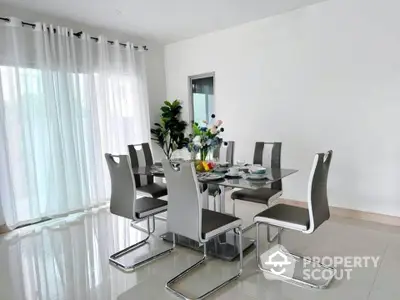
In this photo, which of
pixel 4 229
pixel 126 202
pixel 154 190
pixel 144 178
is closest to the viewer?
pixel 126 202

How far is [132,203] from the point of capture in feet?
8.70

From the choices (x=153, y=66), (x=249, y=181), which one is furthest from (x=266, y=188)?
(x=153, y=66)

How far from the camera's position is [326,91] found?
3.80 metres

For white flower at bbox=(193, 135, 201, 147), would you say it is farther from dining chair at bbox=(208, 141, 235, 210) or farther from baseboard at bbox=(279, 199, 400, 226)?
baseboard at bbox=(279, 199, 400, 226)

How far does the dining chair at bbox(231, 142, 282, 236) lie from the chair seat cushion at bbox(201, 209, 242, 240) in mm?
608

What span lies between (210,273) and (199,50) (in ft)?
12.6

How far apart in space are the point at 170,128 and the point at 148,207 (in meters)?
2.76

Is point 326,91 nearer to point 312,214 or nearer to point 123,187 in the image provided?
point 312,214

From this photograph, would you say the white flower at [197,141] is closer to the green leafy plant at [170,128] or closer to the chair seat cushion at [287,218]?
the chair seat cushion at [287,218]

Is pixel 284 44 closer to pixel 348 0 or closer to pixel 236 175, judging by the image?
pixel 348 0

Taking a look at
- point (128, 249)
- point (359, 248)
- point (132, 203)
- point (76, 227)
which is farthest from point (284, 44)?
point (76, 227)

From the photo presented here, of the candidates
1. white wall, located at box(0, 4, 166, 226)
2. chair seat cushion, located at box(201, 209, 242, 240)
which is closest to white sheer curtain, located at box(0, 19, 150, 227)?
white wall, located at box(0, 4, 166, 226)

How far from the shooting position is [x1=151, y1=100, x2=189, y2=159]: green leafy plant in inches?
213

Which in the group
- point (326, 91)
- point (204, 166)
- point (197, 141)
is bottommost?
point (204, 166)
